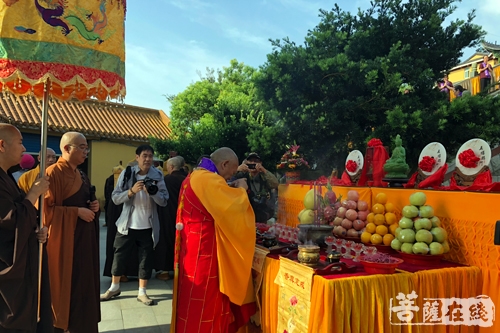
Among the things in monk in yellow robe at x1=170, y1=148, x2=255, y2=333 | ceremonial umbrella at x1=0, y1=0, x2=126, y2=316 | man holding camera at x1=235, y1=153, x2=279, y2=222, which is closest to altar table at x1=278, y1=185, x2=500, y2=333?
monk in yellow robe at x1=170, y1=148, x2=255, y2=333

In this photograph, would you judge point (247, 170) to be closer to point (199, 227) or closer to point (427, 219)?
point (199, 227)

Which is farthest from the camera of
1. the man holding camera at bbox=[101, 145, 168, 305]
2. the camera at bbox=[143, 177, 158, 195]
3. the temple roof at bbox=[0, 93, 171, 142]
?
the temple roof at bbox=[0, 93, 171, 142]

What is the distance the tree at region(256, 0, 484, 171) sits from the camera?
6859mm

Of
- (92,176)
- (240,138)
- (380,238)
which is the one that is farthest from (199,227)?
(92,176)

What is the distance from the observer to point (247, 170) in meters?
4.33

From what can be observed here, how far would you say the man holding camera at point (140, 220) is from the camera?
13.4 ft

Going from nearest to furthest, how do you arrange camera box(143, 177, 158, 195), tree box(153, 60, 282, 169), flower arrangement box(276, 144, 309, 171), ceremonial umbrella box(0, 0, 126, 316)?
ceremonial umbrella box(0, 0, 126, 316), camera box(143, 177, 158, 195), flower arrangement box(276, 144, 309, 171), tree box(153, 60, 282, 169)

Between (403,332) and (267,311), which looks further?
(267,311)

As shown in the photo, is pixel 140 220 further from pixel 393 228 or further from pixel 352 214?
pixel 393 228

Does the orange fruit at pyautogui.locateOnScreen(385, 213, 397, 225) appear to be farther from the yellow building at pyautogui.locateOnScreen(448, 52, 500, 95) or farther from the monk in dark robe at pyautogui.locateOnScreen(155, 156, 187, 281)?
the yellow building at pyautogui.locateOnScreen(448, 52, 500, 95)

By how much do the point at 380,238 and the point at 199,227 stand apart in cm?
150

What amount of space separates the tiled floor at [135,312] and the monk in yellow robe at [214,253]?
2.82 feet

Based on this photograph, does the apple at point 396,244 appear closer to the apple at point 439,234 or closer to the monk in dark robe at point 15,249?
the apple at point 439,234

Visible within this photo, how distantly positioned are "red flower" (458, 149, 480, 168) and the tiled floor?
10.2ft
